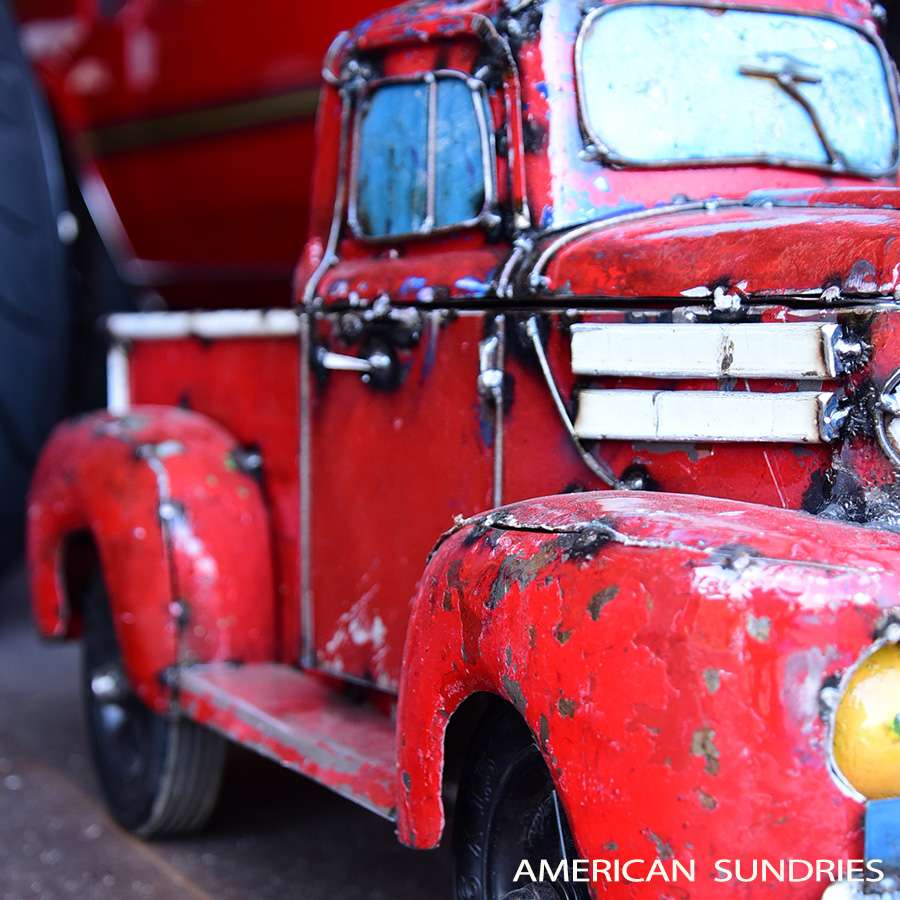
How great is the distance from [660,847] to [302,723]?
1.08m

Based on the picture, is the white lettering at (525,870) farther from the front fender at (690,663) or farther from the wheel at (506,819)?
the front fender at (690,663)

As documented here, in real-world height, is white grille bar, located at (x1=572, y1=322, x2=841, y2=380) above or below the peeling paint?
above

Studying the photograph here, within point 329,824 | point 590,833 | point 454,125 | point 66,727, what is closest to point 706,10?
point 454,125

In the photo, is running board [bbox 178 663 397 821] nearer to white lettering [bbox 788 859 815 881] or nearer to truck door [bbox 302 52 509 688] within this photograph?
truck door [bbox 302 52 509 688]

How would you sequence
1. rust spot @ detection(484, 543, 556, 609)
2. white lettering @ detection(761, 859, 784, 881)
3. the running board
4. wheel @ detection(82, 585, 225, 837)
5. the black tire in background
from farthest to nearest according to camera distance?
the black tire in background < wheel @ detection(82, 585, 225, 837) < the running board < rust spot @ detection(484, 543, 556, 609) < white lettering @ detection(761, 859, 784, 881)

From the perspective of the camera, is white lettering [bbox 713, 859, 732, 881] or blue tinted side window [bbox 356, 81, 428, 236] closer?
white lettering [bbox 713, 859, 732, 881]

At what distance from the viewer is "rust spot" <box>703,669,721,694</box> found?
133 cm

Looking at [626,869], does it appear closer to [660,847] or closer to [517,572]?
[660,847]

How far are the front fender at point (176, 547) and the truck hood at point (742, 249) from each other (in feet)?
3.38

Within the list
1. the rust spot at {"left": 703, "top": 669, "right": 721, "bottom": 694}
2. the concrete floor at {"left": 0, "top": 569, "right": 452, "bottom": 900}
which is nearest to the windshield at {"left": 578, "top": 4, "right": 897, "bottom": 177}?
the rust spot at {"left": 703, "top": 669, "right": 721, "bottom": 694}

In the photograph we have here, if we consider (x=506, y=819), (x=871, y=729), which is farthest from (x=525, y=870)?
(x=871, y=729)

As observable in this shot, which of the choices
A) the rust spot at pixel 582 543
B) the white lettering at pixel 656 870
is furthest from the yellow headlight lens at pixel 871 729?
the rust spot at pixel 582 543

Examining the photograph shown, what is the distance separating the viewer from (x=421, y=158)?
7.43ft

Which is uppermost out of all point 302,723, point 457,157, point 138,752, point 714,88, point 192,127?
point 192,127
